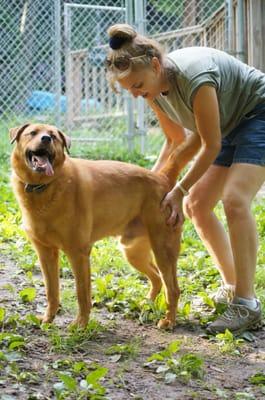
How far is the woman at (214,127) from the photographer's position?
4.12 metres

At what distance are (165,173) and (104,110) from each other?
21.7 feet

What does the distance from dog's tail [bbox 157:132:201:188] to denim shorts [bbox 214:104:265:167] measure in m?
0.21

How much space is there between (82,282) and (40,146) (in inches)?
32.5

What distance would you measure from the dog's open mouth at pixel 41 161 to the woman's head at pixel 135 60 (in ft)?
2.00

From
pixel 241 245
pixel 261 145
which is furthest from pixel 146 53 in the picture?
pixel 241 245

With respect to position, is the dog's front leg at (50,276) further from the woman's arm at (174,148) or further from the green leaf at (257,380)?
the green leaf at (257,380)

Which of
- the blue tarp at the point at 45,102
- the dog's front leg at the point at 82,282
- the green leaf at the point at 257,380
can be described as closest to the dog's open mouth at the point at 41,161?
the dog's front leg at the point at 82,282

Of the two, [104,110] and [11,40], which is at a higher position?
[11,40]

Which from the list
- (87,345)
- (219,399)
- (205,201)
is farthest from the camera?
(205,201)

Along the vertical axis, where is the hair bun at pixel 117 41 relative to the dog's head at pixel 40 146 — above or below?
above

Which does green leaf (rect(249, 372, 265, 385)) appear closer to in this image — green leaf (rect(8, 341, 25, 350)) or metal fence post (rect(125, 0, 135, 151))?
green leaf (rect(8, 341, 25, 350))

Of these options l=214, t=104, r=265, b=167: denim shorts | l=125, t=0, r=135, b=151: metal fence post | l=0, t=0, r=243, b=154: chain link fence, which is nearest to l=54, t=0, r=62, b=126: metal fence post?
l=0, t=0, r=243, b=154: chain link fence

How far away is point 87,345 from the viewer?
4.09 m

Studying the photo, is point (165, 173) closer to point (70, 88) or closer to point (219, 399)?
point (219, 399)
